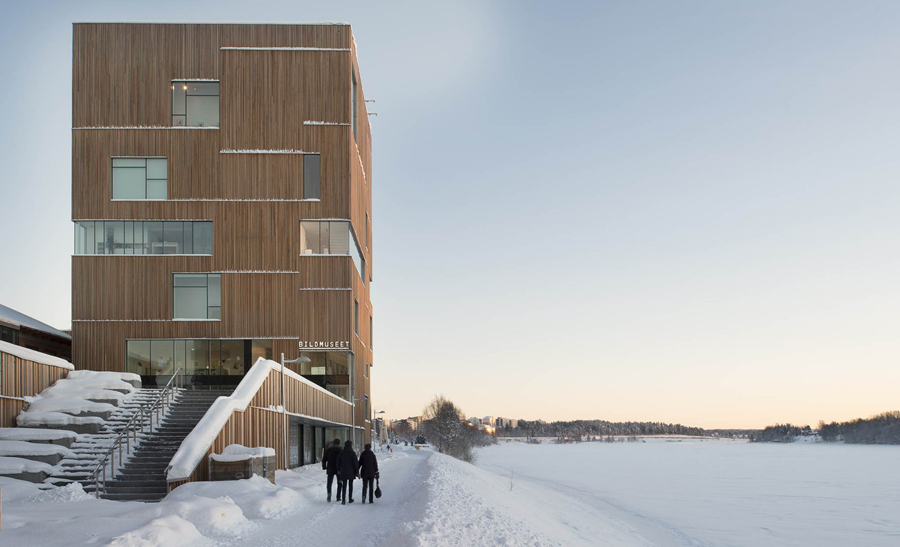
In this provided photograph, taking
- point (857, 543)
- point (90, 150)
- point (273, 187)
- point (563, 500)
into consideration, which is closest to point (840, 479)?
point (563, 500)

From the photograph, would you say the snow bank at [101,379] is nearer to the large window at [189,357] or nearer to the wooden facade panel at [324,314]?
Answer: the large window at [189,357]

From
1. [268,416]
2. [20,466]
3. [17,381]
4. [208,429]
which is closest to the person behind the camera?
[20,466]

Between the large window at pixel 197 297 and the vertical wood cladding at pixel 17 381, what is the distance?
16.1 meters

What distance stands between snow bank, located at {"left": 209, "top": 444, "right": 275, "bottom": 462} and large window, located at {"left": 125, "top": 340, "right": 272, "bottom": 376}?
2051 cm

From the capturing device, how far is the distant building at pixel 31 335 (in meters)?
34.0

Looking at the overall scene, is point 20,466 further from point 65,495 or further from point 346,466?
point 346,466

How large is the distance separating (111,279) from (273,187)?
390 inches

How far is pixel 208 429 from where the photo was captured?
19734 millimetres

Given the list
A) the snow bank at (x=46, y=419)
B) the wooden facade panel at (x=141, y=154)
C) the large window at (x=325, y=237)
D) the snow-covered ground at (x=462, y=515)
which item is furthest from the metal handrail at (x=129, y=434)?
the wooden facade panel at (x=141, y=154)

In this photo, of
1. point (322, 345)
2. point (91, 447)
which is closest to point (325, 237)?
point (322, 345)

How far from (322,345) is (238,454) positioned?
887 inches

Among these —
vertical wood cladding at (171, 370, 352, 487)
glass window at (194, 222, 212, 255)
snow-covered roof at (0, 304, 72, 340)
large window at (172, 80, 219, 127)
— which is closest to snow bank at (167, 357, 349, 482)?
vertical wood cladding at (171, 370, 352, 487)

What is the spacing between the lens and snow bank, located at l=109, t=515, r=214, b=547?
11078 millimetres

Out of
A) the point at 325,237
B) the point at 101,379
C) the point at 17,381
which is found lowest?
the point at 101,379
